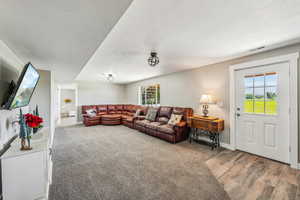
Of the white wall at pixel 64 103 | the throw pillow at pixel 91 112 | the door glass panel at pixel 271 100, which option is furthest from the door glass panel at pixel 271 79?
the white wall at pixel 64 103

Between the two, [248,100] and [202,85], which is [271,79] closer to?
[248,100]

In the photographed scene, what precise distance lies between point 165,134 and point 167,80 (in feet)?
7.64

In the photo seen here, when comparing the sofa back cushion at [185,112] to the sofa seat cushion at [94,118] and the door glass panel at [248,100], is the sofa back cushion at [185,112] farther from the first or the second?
the sofa seat cushion at [94,118]

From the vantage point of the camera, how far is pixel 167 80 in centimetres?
519

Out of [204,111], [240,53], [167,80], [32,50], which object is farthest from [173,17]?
[167,80]

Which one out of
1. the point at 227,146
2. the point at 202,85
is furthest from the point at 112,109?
the point at 227,146

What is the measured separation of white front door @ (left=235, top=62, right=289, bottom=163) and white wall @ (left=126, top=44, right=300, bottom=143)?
0.25 m

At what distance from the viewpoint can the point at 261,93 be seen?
2809 millimetres

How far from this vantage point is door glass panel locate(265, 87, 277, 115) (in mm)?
2612

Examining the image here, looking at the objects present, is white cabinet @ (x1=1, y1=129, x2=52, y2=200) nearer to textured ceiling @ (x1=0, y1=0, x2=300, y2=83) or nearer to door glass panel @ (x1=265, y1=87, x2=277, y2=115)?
textured ceiling @ (x1=0, y1=0, x2=300, y2=83)

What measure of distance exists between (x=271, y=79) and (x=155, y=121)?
3.56 m

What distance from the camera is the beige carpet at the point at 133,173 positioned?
5.63 ft

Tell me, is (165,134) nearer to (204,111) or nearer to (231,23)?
(204,111)

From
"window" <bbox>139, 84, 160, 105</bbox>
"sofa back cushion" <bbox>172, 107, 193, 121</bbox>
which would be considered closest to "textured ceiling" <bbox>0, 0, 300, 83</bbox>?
"sofa back cushion" <bbox>172, 107, 193, 121</bbox>
